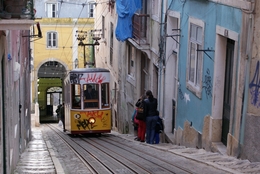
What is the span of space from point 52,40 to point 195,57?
3288 centimetres

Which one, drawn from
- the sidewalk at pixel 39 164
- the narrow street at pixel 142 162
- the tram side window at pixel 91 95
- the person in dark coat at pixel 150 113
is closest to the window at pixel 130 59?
the tram side window at pixel 91 95

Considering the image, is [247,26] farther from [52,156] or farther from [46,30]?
[46,30]

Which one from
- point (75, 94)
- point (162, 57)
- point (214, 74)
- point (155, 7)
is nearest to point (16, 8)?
point (214, 74)

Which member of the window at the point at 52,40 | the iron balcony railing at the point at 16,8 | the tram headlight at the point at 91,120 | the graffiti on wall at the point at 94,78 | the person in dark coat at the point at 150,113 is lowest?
the tram headlight at the point at 91,120

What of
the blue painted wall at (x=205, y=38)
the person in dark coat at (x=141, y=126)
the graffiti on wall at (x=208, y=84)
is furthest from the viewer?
the person in dark coat at (x=141, y=126)

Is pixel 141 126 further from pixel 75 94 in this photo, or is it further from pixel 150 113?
pixel 75 94

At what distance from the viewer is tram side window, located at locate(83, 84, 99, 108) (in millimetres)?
20344

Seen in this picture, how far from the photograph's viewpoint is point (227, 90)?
12.5 metres

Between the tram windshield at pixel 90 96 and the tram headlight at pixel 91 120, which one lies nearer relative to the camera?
the tram windshield at pixel 90 96

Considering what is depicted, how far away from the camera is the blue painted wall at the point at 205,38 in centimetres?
1180

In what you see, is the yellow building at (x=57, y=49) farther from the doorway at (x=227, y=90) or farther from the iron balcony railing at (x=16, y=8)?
the iron balcony railing at (x=16, y=8)

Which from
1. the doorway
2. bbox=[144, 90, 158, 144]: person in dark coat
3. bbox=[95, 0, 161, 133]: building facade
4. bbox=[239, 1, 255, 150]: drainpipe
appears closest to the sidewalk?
bbox=[144, 90, 158, 144]: person in dark coat

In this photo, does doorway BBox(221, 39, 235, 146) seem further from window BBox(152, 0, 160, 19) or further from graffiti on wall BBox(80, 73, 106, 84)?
graffiti on wall BBox(80, 73, 106, 84)

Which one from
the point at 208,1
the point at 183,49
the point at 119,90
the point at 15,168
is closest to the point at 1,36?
the point at 15,168
